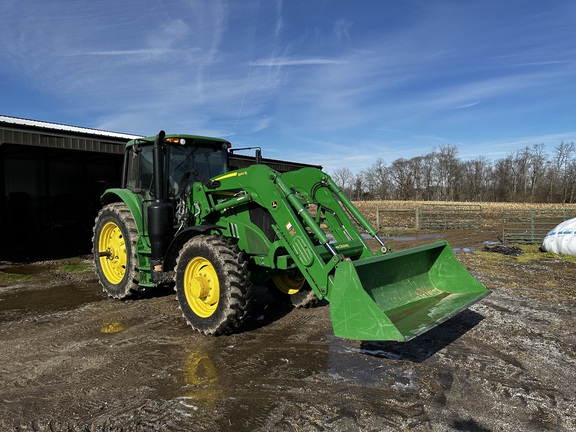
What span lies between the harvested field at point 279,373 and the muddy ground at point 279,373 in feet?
0.05

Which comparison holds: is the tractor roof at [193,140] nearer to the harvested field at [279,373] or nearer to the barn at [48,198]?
the harvested field at [279,373]

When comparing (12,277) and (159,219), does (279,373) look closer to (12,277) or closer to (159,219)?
(159,219)

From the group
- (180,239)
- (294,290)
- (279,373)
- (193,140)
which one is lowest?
(279,373)

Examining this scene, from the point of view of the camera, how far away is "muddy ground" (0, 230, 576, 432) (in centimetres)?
306

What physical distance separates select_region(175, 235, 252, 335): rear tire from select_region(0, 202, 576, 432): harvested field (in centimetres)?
25

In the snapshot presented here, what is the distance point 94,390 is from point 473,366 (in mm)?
3462

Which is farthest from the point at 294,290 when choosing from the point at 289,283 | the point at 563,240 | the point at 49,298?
the point at 563,240

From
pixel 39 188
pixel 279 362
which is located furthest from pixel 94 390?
pixel 39 188

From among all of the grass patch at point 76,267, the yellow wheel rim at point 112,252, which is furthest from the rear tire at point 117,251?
the grass patch at point 76,267

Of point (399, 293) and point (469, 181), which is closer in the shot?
point (399, 293)

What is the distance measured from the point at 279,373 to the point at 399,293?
1668 mm

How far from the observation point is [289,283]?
239 inches

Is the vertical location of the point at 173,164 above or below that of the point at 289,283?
above

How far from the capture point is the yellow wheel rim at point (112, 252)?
658 centimetres
